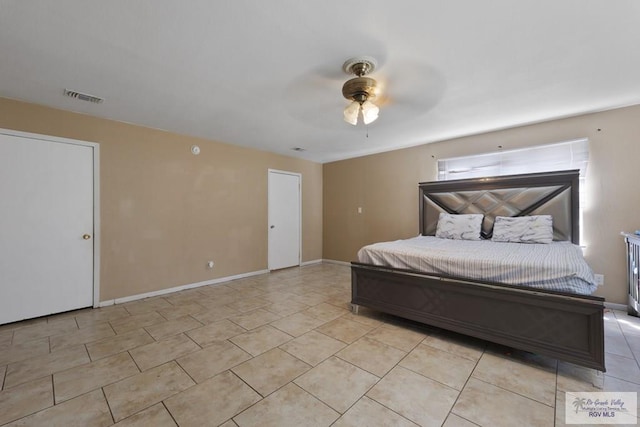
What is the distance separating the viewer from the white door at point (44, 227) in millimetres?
2828

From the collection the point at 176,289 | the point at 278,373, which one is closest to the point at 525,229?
the point at 278,373

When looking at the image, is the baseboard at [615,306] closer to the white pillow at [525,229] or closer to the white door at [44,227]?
the white pillow at [525,229]

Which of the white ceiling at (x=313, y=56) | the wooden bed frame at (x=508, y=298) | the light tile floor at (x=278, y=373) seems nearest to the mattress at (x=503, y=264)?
the wooden bed frame at (x=508, y=298)

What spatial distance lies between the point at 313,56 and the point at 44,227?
3.58 meters

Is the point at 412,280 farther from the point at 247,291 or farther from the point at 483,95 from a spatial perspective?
the point at 247,291

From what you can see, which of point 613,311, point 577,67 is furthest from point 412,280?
point 613,311

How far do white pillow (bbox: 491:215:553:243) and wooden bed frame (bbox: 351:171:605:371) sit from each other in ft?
0.58

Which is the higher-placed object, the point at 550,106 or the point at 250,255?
the point at 550,106

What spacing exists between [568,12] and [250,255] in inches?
192

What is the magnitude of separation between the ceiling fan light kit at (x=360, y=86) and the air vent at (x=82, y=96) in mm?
2695

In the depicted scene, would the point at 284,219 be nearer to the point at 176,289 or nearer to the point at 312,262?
the point at 312,262

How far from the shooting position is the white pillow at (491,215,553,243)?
3.32 m

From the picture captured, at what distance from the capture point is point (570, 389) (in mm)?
1753

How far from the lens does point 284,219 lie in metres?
5.59
